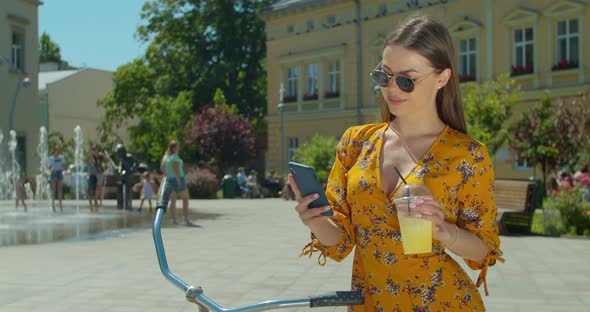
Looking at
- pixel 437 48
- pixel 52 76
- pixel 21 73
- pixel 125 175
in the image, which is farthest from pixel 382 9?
pixel 52 76

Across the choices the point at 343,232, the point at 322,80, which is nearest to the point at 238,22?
the point at 322,80

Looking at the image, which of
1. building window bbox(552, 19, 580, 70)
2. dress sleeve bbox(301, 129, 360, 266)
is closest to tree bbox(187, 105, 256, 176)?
building window bbox(552, 19, 580, 70)

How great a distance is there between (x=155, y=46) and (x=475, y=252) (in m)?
51.8

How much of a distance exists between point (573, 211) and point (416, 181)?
505 inches

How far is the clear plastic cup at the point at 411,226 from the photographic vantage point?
2371mm

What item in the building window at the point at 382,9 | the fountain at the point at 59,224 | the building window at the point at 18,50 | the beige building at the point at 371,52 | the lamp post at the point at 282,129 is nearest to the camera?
the fountain at the point at 59,224

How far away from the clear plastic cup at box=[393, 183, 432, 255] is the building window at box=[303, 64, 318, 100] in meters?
38.6

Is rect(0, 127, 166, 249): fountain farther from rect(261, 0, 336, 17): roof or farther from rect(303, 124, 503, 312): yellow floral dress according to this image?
rect(261, 0, 336, 17): roof

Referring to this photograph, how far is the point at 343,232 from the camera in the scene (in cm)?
288

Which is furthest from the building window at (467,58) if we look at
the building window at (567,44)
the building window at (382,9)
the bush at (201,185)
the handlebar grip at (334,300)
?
the handlebar grip at (334,300)

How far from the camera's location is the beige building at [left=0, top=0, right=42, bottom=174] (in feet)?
120

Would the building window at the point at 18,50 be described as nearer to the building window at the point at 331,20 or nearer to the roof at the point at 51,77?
the building window at the point at 331,20

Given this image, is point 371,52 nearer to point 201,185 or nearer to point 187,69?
point 201,185

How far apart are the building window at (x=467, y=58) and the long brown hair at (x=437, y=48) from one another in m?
30.4
